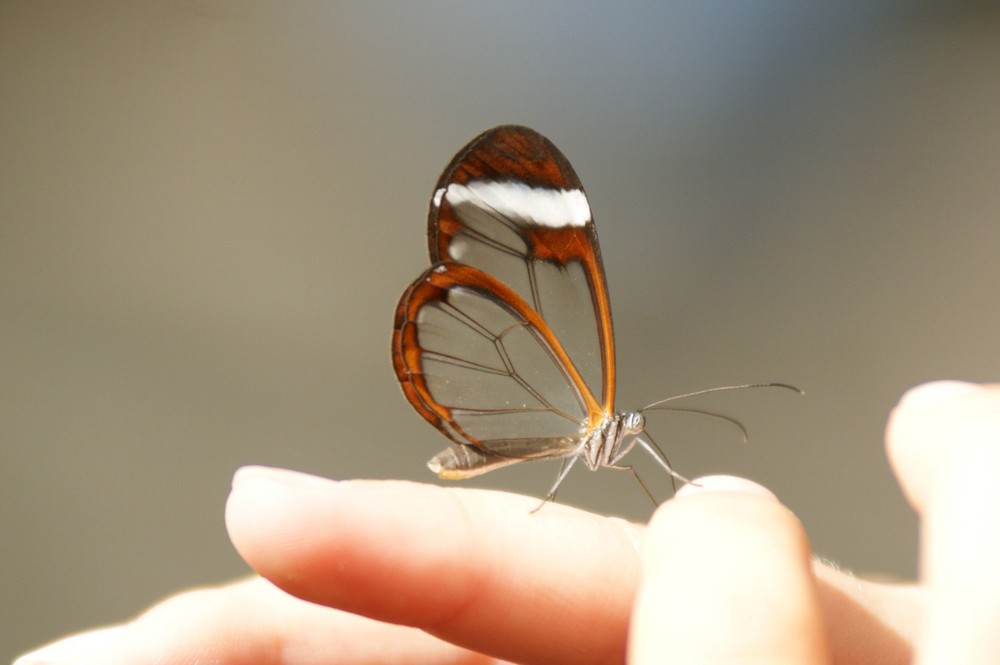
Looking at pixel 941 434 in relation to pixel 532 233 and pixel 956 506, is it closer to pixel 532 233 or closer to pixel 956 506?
pixel 956 506

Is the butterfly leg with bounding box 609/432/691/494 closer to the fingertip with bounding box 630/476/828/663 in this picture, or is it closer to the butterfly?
the butterfly

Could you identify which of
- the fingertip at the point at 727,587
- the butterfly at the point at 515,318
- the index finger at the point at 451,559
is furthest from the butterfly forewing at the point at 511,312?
the fingertip at the point at 727,587

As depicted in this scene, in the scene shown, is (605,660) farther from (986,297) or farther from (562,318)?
(986,297)

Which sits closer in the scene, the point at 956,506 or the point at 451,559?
the point at 956,506

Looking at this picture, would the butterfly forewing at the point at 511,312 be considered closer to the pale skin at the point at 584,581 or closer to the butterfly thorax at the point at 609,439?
the butterfly thorax at the point at 609,439

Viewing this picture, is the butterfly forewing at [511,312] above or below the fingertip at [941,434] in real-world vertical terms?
above

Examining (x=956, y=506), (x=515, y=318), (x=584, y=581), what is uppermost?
(x=515, y=318)

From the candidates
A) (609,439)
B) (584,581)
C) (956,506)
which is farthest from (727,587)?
(609,439)
